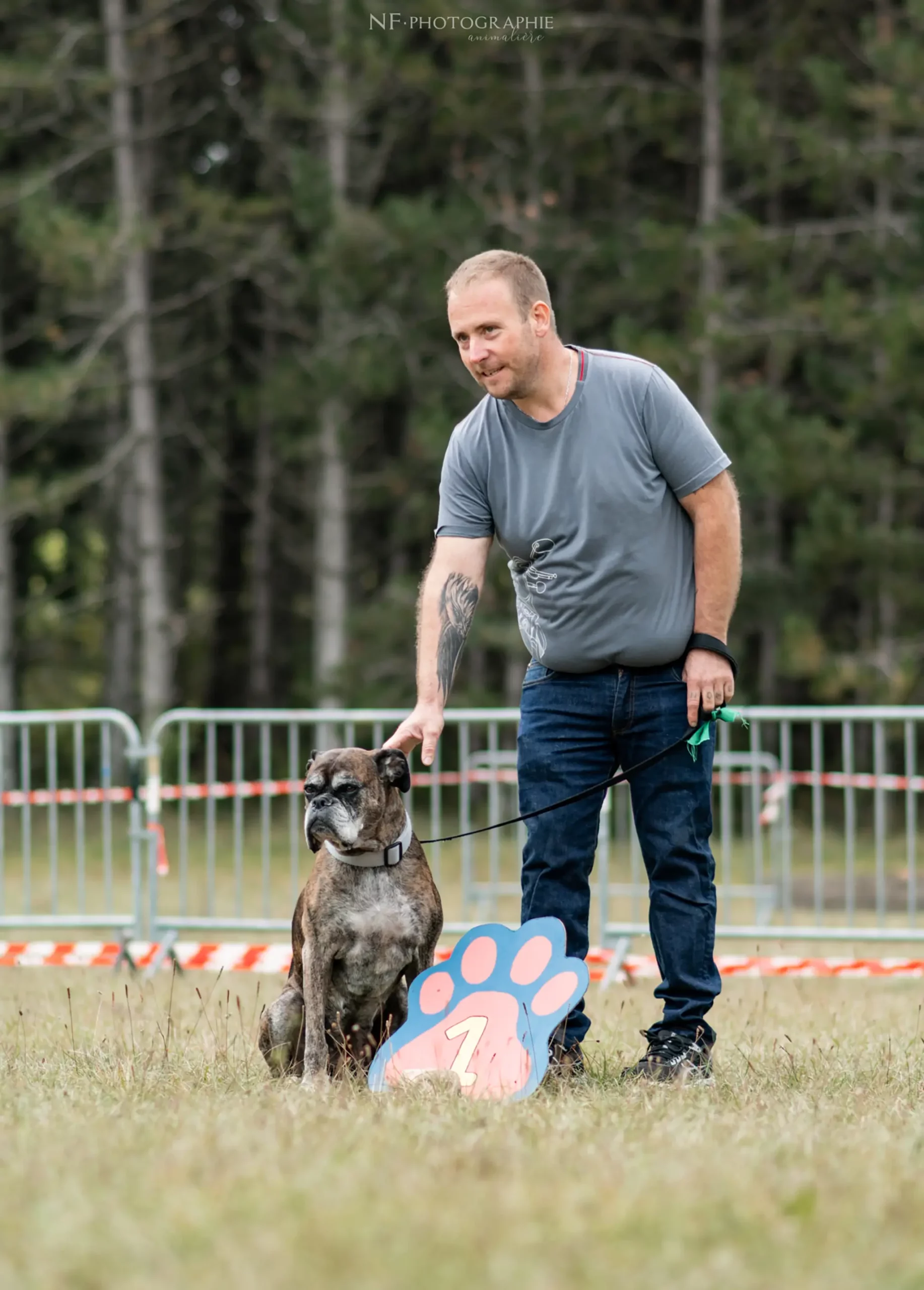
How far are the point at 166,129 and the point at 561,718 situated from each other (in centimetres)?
1699

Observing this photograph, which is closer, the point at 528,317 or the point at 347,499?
the point at 528,317

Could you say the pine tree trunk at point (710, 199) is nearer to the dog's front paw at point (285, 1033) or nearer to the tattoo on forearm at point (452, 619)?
the tattoo on forearm at point (452, 619)

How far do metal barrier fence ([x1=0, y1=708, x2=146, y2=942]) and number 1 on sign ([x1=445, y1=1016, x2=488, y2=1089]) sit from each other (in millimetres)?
4256

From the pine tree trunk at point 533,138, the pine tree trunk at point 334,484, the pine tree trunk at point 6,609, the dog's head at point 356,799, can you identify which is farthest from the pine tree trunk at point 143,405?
the dog's head at point 356,799

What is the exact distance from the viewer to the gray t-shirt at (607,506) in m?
4.49

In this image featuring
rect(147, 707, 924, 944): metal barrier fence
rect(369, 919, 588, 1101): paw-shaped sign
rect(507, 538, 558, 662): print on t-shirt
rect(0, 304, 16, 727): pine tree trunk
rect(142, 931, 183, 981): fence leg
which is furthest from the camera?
rect(0, 304, 16, 727): pine tree trunk

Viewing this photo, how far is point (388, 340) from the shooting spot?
19.0 meters

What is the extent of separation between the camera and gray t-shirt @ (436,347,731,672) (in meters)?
4.49

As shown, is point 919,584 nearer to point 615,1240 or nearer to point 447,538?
point 447,538

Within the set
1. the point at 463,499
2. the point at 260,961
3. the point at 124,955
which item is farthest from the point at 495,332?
the point at 124,955

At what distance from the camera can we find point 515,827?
42.8ft

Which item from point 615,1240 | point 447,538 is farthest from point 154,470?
point 615,1240

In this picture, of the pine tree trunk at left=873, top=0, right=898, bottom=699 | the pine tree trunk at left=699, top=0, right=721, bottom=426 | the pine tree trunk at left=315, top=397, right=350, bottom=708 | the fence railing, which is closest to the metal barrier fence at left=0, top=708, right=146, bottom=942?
the fence railing

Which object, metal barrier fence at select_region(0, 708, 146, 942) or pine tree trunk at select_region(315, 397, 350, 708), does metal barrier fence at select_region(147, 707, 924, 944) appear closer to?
metal barrier fence at select_region(0, 708, 146, 942)
